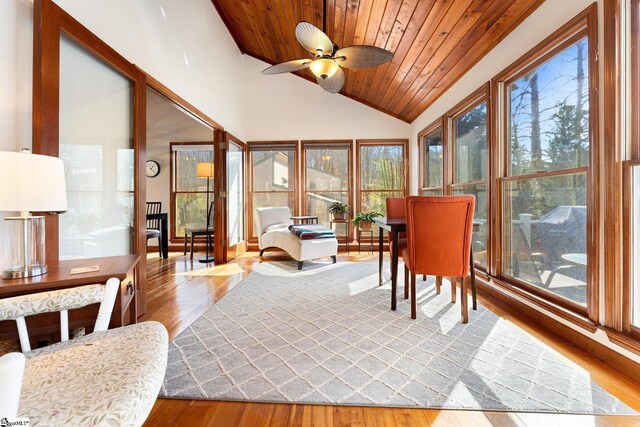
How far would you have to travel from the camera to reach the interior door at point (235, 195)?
4559 millimetres

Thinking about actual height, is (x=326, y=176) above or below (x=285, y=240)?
above

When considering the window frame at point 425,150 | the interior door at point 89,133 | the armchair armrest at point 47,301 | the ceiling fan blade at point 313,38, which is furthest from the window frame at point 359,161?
the armchair armrest at point 47,301

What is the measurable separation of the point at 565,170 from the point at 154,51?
3.52 meters

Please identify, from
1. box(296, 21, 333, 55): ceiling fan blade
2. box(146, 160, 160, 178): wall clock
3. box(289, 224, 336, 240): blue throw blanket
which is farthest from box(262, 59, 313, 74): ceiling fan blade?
box(146, 160, 160, 178): wall clock

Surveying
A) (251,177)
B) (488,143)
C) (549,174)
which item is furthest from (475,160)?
(251,177)

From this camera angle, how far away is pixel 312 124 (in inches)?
222

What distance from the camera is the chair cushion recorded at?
659 mm

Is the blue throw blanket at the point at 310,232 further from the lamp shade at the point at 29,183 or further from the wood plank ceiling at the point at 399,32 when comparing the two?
the lamp shade at the point at 29,183

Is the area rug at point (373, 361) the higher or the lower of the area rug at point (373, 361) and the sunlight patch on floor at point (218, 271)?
the lower

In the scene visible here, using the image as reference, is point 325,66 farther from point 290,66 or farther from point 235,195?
A: point 235,195

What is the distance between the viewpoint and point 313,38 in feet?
7.86

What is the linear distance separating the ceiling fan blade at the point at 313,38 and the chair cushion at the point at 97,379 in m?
2.31

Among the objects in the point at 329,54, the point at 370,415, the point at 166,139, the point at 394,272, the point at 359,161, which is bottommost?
the point at 370,415

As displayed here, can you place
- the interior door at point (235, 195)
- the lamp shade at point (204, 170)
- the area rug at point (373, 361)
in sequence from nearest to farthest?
the area rug at point (373, 361) → the interior door at point (235, 195) → the lamp shade at point (204, 170)
